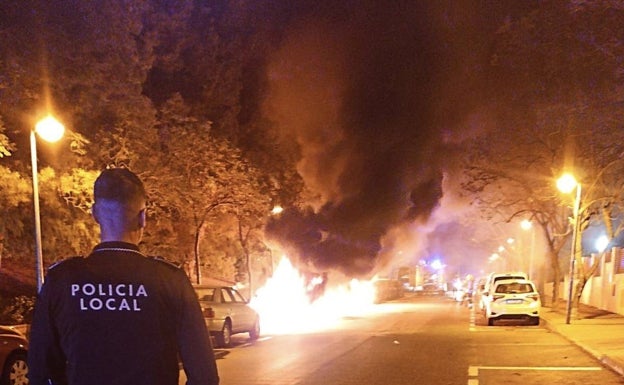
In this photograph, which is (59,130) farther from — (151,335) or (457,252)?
(457,252)

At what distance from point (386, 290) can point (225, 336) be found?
37530 millimetres

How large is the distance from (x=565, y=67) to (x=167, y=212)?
15.4 meters

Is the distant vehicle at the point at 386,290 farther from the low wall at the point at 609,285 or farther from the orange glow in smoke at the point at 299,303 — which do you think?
the low wall at the point at 609,285

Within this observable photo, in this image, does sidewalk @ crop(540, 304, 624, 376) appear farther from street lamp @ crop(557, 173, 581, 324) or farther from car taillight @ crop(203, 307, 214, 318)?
car taillight @ crop(203, 307, 214, 318)

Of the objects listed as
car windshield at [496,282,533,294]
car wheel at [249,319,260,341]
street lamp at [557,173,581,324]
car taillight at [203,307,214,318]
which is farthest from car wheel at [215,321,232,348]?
street lamp at [557,173,581,324]

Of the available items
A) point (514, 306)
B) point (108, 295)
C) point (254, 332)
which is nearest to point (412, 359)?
point (254, 332)

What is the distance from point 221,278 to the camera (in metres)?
41.7

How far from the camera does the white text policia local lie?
2.86 meters

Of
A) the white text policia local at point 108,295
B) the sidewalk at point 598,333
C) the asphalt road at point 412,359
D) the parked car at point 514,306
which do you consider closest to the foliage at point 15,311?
the asphalt road at point 412,359

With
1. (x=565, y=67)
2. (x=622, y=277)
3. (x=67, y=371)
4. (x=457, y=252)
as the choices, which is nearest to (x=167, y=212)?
(x=565, y=67)

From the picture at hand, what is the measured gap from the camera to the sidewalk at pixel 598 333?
14.6m

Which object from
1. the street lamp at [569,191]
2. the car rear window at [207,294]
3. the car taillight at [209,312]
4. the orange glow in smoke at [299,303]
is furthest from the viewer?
the orange glow in smoke at [299,303]

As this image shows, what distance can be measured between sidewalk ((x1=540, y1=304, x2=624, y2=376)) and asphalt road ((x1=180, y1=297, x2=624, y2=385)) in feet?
0.82

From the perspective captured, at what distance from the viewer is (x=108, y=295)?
2.87m
